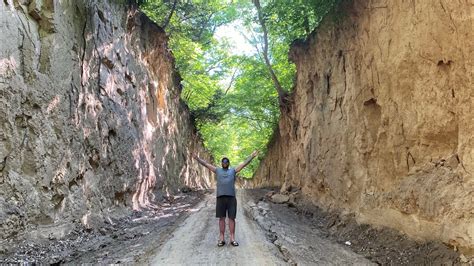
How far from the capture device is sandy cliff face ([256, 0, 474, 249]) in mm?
5988

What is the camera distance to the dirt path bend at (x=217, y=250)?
22.4 feet

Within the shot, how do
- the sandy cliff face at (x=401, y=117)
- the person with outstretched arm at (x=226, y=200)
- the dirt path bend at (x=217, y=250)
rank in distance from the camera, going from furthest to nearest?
the person with outstretched arm at (x=226, y=200), the dirt path bend at (x=217, y=250), the sandy cliff face at (x=401, y=117)

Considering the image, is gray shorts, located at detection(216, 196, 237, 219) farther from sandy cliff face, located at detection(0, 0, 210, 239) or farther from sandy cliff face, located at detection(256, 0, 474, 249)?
sandy cliff face, located at detection(0, 0, 210, 239)

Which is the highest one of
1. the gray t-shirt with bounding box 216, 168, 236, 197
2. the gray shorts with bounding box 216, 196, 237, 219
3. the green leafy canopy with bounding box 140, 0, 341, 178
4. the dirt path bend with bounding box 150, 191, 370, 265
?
the green leafy canopy with bounding box 140, 0, 341, 178

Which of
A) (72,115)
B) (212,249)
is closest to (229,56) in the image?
(72,115)

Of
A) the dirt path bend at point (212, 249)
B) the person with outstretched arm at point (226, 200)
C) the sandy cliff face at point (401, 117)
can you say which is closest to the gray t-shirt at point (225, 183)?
the person with outstretched arm at point (226, 200)

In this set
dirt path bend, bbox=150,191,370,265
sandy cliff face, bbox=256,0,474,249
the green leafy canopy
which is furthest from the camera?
the green leafy canopy

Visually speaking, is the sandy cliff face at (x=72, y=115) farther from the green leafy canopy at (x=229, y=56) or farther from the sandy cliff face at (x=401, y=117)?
the sandy cliff face at (x=401, y=117)

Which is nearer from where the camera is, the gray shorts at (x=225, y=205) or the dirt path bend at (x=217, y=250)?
the dirt path bend at (x=217, y=250)

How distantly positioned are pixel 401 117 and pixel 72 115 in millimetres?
7111

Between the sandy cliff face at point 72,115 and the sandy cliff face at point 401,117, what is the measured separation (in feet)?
21.2

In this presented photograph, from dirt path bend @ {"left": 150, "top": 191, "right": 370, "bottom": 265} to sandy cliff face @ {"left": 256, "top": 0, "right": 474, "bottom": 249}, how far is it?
5.17ft

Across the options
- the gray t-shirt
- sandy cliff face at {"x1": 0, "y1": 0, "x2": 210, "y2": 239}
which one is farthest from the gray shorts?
sandy cliff face at {"x1": 0, "y1": 0, "x2": 210, "y2": 239}

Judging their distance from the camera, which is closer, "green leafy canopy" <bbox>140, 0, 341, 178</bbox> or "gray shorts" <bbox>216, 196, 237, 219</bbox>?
"gray shorts" <bbox>216, 196, 237, 219</bbox>
